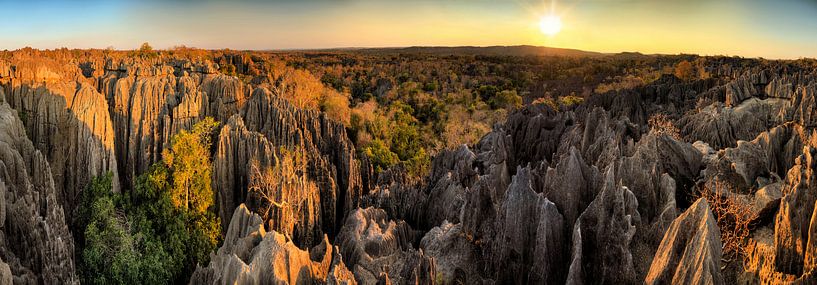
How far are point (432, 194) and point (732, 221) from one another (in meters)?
13.1

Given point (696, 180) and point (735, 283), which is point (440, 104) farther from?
point (735, 283)

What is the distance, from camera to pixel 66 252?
20797mm

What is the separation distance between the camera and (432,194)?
26.2 metres

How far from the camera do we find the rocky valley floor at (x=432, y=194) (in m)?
14.5

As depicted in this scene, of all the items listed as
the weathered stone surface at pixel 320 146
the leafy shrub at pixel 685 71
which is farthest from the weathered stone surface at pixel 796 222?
the leafy shrub at pixel 685 71

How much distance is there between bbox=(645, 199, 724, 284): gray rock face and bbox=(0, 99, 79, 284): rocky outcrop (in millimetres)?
19573

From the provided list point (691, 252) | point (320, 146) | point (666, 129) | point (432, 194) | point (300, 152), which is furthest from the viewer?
point (320, 146)

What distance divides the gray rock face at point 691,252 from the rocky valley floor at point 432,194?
4 cm

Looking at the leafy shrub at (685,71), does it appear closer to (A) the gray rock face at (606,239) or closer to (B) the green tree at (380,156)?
(B) the green tree at (380,156)

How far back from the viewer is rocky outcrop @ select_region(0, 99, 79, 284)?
1927 centimetres

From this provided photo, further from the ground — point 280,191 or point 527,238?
point 527,238

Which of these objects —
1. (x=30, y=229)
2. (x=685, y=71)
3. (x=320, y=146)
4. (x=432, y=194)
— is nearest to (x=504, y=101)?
(x=685, y=71)

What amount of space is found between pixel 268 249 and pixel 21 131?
1645 centimetres

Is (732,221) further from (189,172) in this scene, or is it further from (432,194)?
(189,172)
